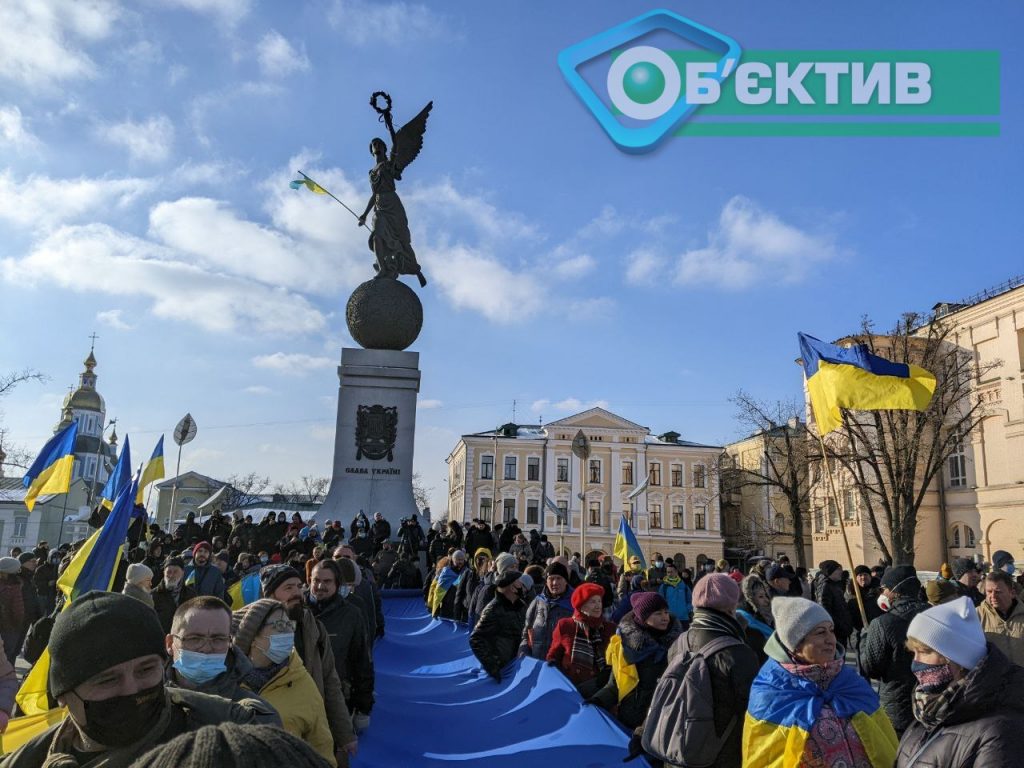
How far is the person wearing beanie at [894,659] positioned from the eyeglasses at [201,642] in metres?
4.43

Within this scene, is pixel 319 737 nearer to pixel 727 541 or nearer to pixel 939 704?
pixel 939 704

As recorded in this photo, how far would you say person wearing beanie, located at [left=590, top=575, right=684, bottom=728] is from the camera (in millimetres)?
5379

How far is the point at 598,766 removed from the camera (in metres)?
4.96

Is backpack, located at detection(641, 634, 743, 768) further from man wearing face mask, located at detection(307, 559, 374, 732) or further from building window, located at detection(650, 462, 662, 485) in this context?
building window, located at detection(650, 462, 662, 485)

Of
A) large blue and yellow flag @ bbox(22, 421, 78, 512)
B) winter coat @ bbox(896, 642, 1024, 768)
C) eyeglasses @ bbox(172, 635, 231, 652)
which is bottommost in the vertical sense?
winter coat @ bbox(896, 642, 1024, 768)

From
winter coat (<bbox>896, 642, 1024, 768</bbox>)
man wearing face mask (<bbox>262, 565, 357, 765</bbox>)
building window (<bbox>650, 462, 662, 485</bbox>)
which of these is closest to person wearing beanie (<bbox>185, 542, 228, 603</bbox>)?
man wearing face mask (<bbox>262, 565, 357, 765</bbox>)

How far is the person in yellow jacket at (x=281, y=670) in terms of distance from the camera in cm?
378

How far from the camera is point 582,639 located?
655 cm

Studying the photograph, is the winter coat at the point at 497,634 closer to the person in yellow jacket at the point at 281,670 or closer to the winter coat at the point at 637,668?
the winter coat at the point at 637,668

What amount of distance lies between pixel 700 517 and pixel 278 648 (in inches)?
2504

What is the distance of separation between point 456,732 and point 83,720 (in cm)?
530

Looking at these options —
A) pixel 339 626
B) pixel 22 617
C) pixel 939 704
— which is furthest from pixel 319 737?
pixel 22 617

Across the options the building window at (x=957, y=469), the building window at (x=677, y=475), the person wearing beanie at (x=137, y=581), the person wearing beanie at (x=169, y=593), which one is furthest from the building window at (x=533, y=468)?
the person wearing beanie at (x=137, y=581)

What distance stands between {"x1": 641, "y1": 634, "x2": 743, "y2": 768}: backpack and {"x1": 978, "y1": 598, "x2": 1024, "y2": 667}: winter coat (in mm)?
3655
